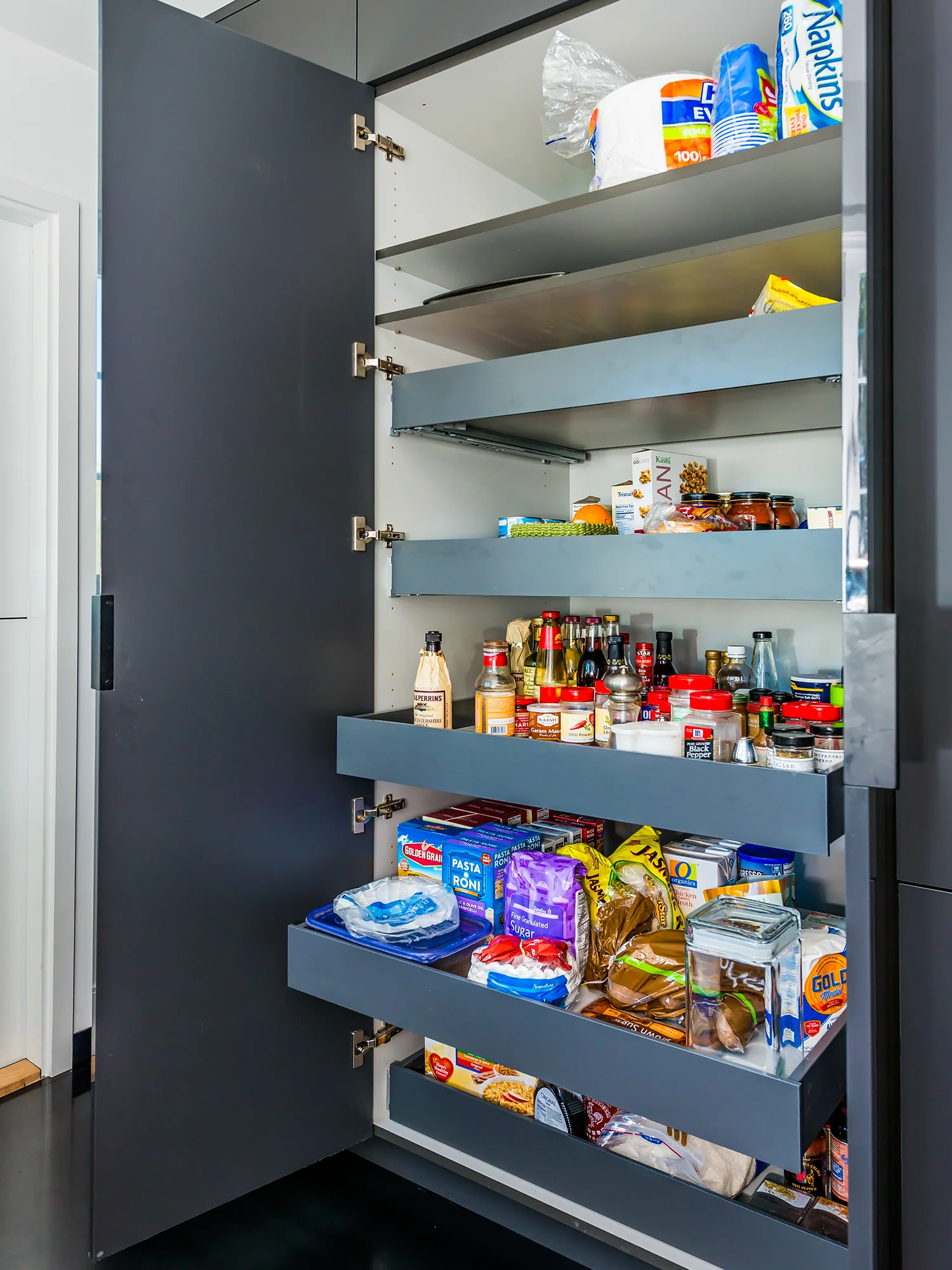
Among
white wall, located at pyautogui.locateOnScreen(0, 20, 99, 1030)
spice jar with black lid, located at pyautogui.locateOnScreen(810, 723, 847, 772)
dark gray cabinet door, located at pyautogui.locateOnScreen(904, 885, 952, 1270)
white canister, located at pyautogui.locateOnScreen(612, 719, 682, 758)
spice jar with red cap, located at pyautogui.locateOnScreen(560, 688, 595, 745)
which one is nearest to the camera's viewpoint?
dark gray cabinet door, located at pyautogui.locateOnScreen(904, 885, 952, 1270)

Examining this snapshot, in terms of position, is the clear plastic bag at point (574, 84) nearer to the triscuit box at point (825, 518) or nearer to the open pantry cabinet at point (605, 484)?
the open pantry cabinet at point (605, 484)

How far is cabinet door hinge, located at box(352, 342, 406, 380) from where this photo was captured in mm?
1543

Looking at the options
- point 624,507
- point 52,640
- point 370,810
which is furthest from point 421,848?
point 52,640

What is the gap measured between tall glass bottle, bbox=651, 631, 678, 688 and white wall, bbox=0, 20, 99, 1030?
1.14 m

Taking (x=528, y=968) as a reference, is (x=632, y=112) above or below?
above

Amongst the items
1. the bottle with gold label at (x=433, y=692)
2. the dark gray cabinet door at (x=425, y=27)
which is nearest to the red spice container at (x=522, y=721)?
the bottle with gold label at (x=433, y=692)

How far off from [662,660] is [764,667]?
0.63 feet

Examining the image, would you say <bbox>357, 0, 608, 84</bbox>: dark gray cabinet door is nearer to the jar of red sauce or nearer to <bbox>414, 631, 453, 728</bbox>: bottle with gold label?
the jar of red sauce

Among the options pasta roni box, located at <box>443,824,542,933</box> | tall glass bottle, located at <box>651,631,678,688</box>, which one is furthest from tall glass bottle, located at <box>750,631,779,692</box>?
pasta roni box, located at <box>443,824,542,933</box>

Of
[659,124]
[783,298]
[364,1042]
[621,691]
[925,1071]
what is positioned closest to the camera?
[925,1071]

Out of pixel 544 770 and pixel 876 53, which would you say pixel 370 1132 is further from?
pixel 876 53

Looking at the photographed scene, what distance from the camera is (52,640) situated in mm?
1914

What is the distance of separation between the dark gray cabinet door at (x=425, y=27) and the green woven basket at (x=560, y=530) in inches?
30.5
